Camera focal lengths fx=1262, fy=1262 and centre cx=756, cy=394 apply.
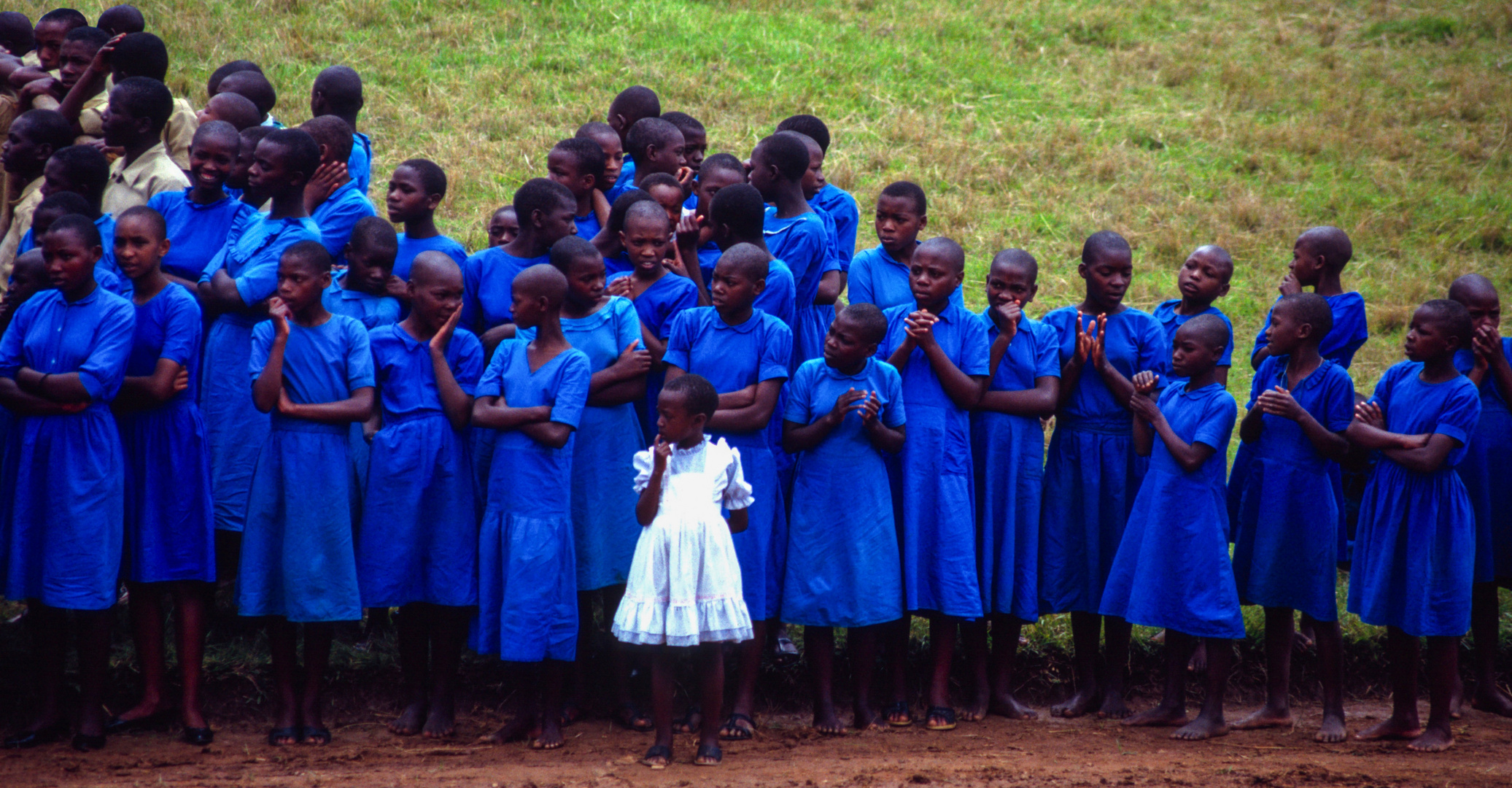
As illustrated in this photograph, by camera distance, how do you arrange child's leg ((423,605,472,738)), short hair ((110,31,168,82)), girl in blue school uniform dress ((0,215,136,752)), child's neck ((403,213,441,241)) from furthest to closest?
short hair ((110,31,168,82))
child's neck ((403,213,441,241))
child's leg ((423,605,472,738))
girl in blue school uniform dress ((0,215,136,752))

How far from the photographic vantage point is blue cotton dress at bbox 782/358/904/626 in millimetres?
4637

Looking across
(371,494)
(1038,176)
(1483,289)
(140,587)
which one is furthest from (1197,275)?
(1038,176)

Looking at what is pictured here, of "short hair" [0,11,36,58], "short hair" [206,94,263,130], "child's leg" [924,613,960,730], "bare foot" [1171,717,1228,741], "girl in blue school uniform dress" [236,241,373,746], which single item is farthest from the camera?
"short hair" [0,11,36,58]

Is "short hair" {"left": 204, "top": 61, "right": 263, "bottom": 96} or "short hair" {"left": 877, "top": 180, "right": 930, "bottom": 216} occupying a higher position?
"short hair" {"left": 204, "top": 61, "right": 263, "bottom": 96}

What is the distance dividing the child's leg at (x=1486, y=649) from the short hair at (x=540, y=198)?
4.04 metres

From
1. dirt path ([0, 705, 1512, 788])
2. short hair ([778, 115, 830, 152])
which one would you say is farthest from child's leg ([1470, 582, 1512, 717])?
short hair ([778, 115, 830, 152])

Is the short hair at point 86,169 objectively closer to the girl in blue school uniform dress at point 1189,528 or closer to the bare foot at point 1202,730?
the girl in blue school uniform dress at point 1189,528

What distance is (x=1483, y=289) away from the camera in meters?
5.18

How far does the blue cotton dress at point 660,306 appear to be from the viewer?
4.98m

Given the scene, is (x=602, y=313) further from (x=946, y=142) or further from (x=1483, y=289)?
(x=946, y=142)

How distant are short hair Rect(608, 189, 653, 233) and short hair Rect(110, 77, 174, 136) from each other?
1849 mm

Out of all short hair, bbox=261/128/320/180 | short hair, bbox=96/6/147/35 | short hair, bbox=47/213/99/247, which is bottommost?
short hair, bbox=47/213/99/247

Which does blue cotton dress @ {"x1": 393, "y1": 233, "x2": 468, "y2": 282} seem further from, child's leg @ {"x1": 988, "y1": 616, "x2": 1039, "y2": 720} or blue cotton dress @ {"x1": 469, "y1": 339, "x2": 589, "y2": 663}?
child's leg @ {"x1": 988, "y1": 616, "x2": 1039, "y2": 720}

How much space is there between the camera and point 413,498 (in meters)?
4.53
